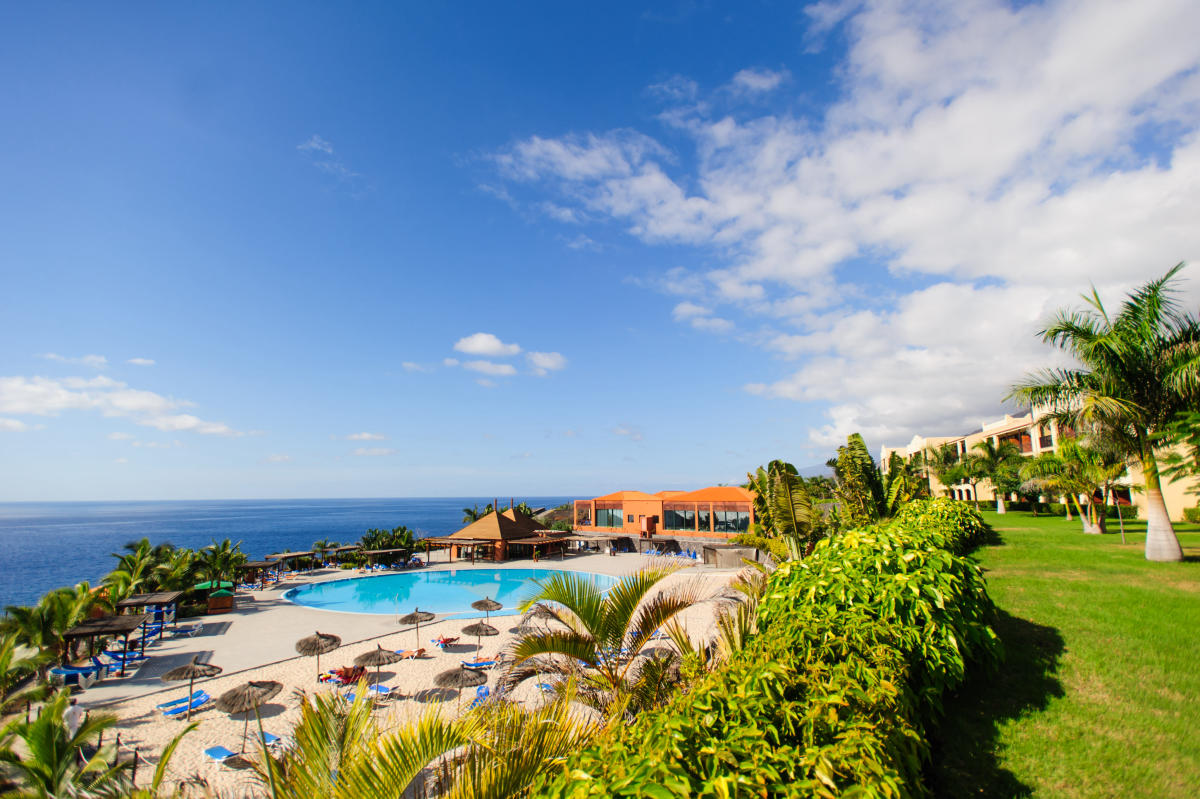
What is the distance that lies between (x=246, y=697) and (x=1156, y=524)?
19.3 m

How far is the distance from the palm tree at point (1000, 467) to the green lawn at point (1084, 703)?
29.2m

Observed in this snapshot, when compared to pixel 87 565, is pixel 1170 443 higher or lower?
higher

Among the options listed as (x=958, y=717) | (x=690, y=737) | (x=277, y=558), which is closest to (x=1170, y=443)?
(x=958, y=717)

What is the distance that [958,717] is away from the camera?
5.32 metres

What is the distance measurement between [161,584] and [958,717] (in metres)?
26.9

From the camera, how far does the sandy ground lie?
9.48 m

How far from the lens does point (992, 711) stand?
17.6 ft

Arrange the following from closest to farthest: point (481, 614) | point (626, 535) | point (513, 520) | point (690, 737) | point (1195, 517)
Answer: point (690, 737) → point (481, 614) → point (1195, 517) → point (513, 520) → point (626, 535)

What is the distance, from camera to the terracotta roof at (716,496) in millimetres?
34931

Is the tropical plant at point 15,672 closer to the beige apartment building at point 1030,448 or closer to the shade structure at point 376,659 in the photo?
the shade structure at point 376,659

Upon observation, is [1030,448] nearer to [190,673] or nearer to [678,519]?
[678,519]

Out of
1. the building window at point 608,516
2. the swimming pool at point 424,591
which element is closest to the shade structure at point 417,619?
the swimming pool at point 424,591

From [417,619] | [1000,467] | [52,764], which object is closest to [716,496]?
[1000,467]

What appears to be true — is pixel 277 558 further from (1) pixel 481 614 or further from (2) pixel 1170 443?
(2) pixel 1170 443
